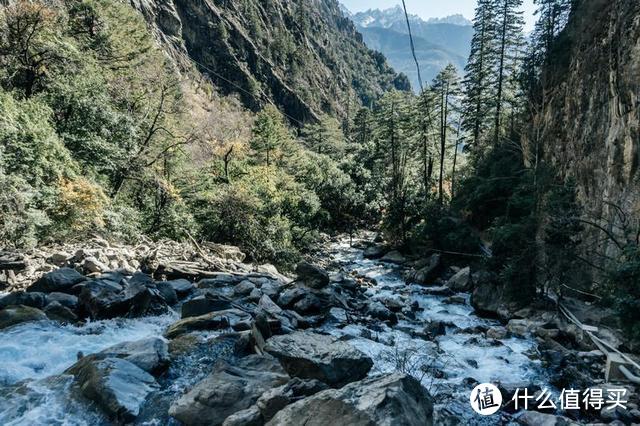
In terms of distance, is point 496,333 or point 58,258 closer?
point 58,258

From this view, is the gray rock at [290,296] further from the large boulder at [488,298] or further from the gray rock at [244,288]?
the large boulder at [488,298]

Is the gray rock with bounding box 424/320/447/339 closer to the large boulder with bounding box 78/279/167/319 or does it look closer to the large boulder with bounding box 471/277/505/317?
the large boulder with bounding box 471/277/505/317

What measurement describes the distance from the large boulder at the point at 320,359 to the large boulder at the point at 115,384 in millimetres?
2023

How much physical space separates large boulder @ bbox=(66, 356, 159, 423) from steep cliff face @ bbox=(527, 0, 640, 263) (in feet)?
37.2

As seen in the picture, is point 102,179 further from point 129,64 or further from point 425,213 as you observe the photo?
point 425,213

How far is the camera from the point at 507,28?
31.4 meters

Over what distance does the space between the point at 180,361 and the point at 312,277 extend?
6.82 metres

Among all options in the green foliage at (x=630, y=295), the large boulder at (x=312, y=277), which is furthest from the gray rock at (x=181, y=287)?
the green foliage at (x=630, y=295)

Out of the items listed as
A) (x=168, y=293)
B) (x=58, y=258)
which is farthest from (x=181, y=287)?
(x=58, y=258)

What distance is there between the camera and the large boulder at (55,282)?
9.98 metres

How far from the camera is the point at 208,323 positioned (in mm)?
9078

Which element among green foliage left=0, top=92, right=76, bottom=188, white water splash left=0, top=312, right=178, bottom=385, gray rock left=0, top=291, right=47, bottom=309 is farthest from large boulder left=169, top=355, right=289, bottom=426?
green foliage left=0, top=92, right=76, bottom=188

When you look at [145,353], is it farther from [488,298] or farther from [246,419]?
[488,298]

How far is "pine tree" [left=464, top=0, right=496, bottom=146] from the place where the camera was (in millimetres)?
32094
